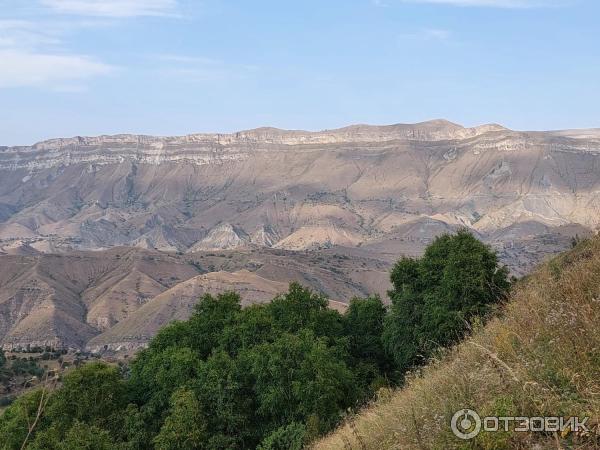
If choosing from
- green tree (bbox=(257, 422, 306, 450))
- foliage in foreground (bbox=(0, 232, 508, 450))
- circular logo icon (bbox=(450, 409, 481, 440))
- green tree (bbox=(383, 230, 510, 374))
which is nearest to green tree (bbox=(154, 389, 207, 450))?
foliage in foreground (bbox=(0, 232, 508, 450))

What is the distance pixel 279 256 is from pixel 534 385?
470ft

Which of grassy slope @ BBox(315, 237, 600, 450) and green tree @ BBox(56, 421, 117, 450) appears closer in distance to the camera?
grassy slope @ BBox(315, 237, 600, 450)

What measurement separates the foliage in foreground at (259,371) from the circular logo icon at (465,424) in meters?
11.6

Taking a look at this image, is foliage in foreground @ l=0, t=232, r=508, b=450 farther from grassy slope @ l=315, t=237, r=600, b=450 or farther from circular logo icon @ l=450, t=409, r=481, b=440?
circular logo icon @ l=450, t=409, r=481, b=440

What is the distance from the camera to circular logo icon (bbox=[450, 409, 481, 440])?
5941mm

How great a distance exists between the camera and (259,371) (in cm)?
2398

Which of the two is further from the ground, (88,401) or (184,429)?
(184,429)

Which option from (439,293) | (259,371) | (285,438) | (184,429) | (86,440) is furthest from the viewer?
(439,293)

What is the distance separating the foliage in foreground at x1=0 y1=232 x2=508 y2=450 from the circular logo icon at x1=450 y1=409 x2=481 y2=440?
1161 centimetres

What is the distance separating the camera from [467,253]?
85.7 ft

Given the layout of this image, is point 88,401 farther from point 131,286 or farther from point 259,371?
point 131,286

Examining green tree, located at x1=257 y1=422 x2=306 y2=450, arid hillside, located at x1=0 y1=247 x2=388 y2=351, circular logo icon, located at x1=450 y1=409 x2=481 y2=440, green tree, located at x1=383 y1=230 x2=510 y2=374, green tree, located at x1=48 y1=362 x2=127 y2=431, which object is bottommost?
arid hillside, located at x1=0 y1=247 x2=388 y2=351

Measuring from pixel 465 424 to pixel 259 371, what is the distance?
18.7 meters

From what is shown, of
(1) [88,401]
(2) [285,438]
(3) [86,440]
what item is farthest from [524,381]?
(1) [88,401]
